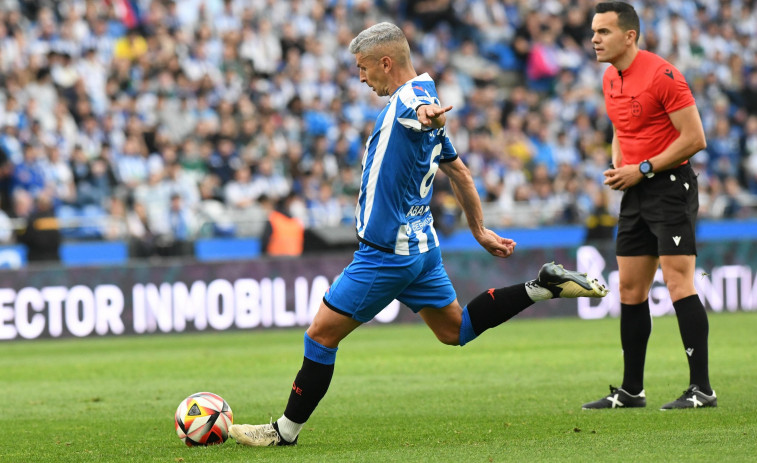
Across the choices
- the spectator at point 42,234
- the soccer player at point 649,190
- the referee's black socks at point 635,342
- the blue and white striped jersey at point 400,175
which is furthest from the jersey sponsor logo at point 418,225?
the spectator at point 42,234

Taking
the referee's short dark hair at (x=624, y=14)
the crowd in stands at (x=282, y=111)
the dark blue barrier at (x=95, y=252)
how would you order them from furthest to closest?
the crowd in stands at (x=282, y=111) < the dark blue barrier at (x=95, y=252) < the referee's short dark hair at (x=624, y=14)

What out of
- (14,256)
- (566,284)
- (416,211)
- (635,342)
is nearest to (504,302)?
(566,284)

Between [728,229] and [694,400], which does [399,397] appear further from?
[728,229]

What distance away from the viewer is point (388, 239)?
239 inches

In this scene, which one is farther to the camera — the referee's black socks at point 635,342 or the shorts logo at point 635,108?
the referee's black socks at point 635,342

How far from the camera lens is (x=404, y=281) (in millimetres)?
6137

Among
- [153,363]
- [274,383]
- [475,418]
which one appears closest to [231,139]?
[153,363]

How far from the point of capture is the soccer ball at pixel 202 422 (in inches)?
254

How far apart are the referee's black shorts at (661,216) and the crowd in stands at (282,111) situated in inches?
426

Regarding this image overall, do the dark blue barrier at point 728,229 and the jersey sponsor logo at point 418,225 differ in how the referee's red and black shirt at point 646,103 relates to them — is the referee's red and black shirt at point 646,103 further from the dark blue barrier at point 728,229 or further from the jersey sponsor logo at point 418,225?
the dark blue barrier at point 728,229

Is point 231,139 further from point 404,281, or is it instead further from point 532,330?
point 404,281

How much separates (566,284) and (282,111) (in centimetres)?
1533

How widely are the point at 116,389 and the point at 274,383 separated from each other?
131 cm

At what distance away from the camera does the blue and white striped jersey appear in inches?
233
